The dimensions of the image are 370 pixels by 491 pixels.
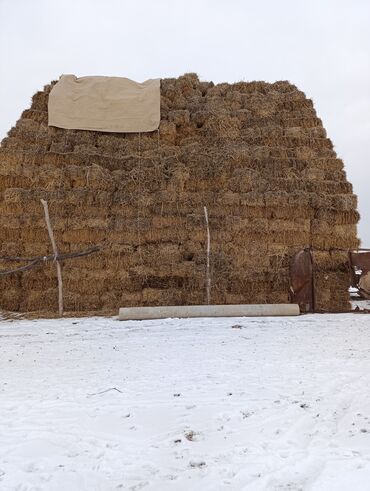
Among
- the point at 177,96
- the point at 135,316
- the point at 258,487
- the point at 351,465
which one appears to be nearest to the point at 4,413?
the point at 258,487

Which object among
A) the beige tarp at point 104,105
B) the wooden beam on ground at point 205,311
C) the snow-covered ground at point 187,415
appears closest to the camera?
the snow-covered ground at point 187,415

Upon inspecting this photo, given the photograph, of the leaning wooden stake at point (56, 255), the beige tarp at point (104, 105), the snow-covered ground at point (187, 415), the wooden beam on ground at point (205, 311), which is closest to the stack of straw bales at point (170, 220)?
the leaning wooden stake at point (56, 255)

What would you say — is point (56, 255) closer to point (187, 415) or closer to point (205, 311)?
point (205, 311)

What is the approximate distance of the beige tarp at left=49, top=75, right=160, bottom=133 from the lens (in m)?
12.1

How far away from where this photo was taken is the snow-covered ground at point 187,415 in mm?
3107

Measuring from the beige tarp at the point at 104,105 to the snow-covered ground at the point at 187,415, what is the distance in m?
6.53

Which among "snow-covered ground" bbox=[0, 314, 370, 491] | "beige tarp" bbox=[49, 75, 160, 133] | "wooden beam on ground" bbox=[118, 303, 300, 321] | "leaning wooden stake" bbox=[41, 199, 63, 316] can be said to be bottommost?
"snow-covered ground" bbox=[0, 314, 370, 491]

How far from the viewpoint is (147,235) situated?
37.1 ft

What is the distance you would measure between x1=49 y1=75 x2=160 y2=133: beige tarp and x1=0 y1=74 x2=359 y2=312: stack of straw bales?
70cm

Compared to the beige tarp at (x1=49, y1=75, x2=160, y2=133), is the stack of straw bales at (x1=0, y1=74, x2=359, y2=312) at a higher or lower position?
lower

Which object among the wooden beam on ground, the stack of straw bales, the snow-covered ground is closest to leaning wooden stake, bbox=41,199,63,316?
the stack of straw bales

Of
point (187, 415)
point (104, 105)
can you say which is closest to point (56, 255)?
point (104, 105)

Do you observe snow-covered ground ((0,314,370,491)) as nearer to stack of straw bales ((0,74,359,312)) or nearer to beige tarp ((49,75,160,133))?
stack of straw bales ((0,74,359,312))

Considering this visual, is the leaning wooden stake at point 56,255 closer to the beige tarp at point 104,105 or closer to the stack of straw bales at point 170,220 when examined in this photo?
the stack of straw bales at point 170,220
